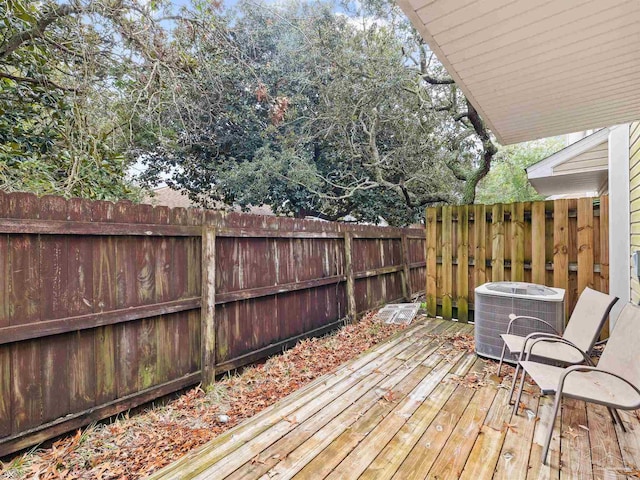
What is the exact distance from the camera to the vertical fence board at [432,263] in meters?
5.24

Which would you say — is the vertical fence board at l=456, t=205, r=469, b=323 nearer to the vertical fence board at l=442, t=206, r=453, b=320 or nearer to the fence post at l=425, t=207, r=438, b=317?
the vertical fence board at l=442, t=206, r=453, b=320

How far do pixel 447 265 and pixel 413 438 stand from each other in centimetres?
345

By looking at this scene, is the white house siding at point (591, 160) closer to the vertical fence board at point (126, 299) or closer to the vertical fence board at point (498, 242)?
the vertical fence board at point (498, 242)

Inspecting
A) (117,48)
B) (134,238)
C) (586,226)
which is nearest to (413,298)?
(586,226)

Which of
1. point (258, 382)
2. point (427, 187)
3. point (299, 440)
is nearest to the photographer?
point (299, 440)

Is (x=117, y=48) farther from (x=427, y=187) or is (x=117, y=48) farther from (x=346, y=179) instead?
(x=427, y=187)

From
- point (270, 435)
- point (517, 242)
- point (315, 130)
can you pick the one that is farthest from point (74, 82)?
point (315, 130)

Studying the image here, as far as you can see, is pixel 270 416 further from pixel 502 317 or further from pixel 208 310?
pixel 502 317

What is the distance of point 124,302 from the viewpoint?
8.14 ft

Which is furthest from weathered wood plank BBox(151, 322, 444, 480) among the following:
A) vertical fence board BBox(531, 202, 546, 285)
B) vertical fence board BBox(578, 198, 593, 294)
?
vertical fence board BBox(578, 198, 593, 294)

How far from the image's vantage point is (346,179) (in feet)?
32.8

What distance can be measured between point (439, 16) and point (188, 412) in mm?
3279

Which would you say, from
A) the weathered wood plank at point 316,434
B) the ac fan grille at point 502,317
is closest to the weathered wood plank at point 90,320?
the weathered wood plank at point 316,434

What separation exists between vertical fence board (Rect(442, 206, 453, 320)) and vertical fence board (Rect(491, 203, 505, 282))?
2.03ft
